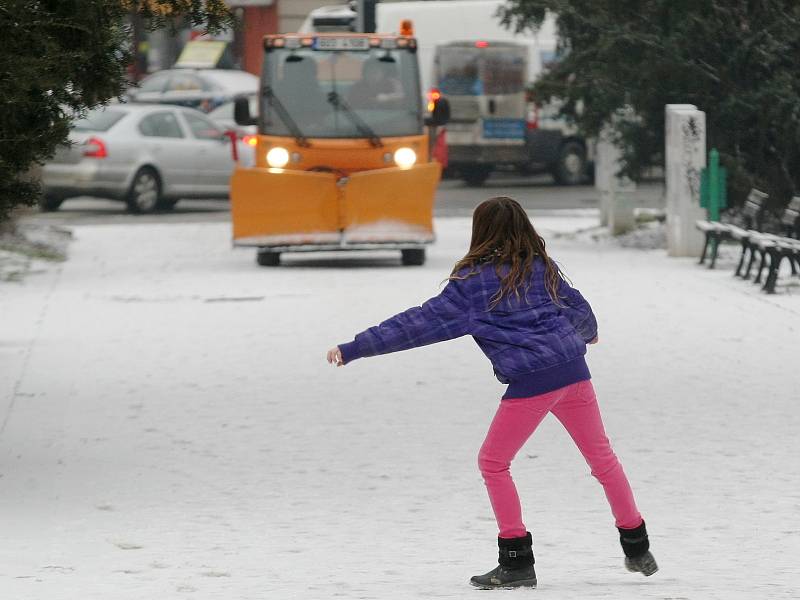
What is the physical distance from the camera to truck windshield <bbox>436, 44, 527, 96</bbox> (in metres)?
32.1

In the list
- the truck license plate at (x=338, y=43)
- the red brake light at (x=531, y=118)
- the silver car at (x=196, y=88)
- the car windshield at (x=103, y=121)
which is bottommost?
the silver car at (x=196, y=88)

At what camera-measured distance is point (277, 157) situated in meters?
19.4

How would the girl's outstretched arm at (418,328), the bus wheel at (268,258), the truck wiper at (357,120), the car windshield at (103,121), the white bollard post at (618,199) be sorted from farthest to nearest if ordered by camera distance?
1. the car windshield at (103,121)
2. the white bollard post at (618,199)
3. the bus wheel at (268,258)
4. the truck wiper at (357,120)
5. the girl's outstretched arm at (418,328)

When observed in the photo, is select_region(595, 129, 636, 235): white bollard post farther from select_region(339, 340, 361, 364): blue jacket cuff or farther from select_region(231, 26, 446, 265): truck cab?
select_region(339, 340, 361, 364): blue jacket cuff

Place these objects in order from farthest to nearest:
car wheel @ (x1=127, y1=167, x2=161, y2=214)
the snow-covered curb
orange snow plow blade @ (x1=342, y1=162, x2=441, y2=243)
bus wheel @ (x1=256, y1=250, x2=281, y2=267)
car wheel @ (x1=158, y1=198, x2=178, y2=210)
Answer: car wheel @ (x1=158, y1=198, x2=178, y2=210), car wheel @ (x1=127, y1=167, x2=161, y2=214), bus wheel @ (x1=256, y1=250, x2=281, y2=267), the snow-covered curb, orange snow plow blade @ (x1=342, y1=162, x2=441, y2=243)

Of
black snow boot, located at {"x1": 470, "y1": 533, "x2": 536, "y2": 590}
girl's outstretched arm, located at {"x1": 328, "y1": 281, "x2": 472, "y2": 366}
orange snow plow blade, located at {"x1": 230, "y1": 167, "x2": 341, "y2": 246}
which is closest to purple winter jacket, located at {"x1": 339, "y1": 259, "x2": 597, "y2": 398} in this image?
girl's outstretched arm, located at {"x1": 328, "y1": 281, "x2": 472, "y2": 366}

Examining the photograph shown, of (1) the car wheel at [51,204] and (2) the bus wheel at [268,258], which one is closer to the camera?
(2) the bus wheel at [268,258]

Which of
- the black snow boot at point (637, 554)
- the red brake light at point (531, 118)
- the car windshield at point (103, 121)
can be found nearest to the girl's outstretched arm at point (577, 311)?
the black snow boot at point (637, 554)

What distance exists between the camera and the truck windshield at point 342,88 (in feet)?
64.3

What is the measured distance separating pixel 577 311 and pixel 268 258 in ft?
43.3

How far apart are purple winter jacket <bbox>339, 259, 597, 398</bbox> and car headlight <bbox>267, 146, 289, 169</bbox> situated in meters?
13.1

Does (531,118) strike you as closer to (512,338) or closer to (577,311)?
(577,311)

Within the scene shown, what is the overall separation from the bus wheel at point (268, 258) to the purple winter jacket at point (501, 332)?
13.2 metres

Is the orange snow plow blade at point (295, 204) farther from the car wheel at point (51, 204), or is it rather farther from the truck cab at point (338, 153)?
the car wheel at point (51, 204)
